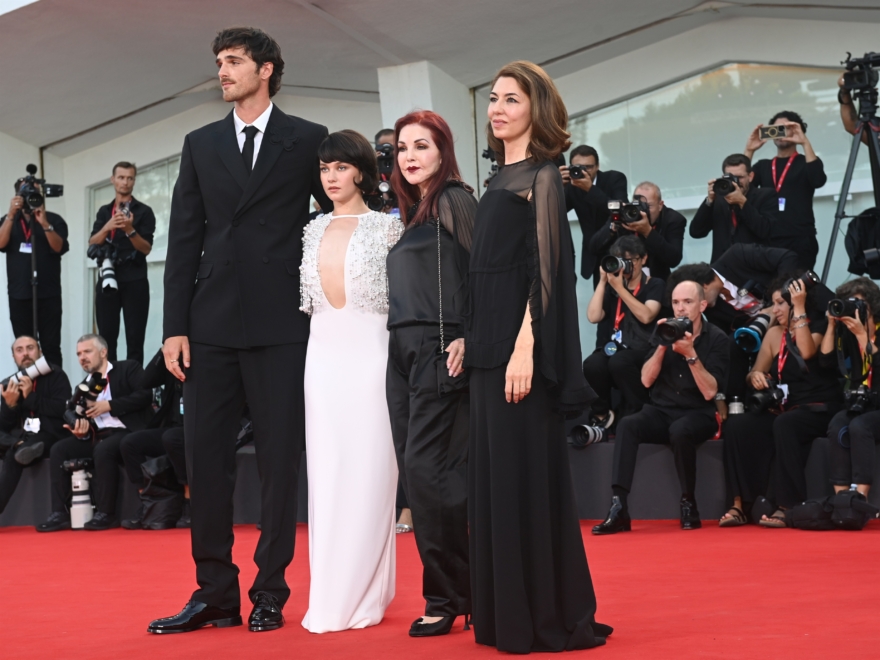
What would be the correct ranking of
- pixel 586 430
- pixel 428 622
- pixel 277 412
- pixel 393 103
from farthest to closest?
1. pixel 393 103
2. pixel 586 430
3. pixel 277 412
4. pixel 428 622

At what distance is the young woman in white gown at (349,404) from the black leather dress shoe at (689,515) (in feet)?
8.79

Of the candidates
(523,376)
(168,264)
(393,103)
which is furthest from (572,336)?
(393,103)

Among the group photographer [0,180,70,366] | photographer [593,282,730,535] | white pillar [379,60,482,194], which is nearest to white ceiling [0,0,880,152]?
white pillar [379,60,482,194]

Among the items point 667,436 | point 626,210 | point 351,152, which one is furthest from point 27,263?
point 351,152

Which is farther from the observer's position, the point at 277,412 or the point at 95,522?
the point at 95,522

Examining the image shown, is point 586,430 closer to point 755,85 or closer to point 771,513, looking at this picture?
point 771,513

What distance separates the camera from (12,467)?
738 centimetres

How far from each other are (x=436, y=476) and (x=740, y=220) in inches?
165

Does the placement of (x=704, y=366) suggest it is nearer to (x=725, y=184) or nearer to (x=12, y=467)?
(x=725, y=184)

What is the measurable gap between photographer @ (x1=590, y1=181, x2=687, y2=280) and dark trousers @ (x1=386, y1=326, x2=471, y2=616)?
12.2 feet

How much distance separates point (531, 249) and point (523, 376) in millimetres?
314

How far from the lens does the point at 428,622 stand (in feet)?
9.54

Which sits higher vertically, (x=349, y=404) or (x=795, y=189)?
(x=795, y=189)

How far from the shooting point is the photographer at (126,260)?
8047 millimetres
